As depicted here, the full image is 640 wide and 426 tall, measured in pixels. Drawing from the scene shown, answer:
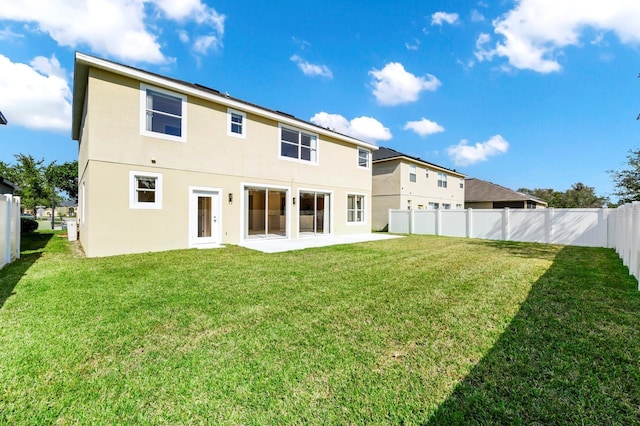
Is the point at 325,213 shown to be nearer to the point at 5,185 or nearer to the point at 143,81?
the point at 143,81

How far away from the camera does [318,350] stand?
3.06m

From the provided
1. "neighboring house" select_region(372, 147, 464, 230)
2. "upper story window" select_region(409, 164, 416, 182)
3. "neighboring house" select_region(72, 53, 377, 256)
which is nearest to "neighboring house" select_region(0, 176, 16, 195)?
"neighboring house" select_region(72, 53, 377, 256)

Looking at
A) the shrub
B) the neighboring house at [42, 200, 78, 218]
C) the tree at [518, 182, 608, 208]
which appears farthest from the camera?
the tree at [518, 182, 608, 208]

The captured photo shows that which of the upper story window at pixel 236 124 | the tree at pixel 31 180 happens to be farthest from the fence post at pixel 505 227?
the tree at pixel 31 180

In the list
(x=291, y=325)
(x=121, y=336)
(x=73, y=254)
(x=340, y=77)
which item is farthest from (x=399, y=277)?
(x=340, y=77)

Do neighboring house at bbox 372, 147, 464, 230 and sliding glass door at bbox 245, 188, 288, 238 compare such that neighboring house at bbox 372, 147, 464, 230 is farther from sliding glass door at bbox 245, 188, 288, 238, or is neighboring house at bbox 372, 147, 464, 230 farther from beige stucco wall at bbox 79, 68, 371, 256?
sliding glass door at bbox 245, 188, 288, 238

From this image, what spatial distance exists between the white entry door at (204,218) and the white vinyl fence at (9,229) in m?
4.55

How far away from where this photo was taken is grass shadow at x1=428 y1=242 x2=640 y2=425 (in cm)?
213

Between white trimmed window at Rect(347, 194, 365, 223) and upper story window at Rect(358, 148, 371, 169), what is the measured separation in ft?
6.62

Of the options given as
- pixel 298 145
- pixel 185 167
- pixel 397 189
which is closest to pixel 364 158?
pixel 397 189

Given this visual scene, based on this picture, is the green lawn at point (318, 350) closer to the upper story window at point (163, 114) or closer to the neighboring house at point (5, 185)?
the upper story window at point (163, 114)

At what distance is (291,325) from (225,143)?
945 centimetres

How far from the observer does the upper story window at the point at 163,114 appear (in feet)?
31.1

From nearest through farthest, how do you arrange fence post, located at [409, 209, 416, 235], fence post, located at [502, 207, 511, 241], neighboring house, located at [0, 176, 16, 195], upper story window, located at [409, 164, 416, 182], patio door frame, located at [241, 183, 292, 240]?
patio door frame, located at [241, 183, 292, 240]
neighboring house, located at [0, 176, 16, 195]
fence post, located at [502, 207, 511, 241]
fence post, located at [409, 209, 416, 235]
upper story window, located at [409, 164, 416, 182]
